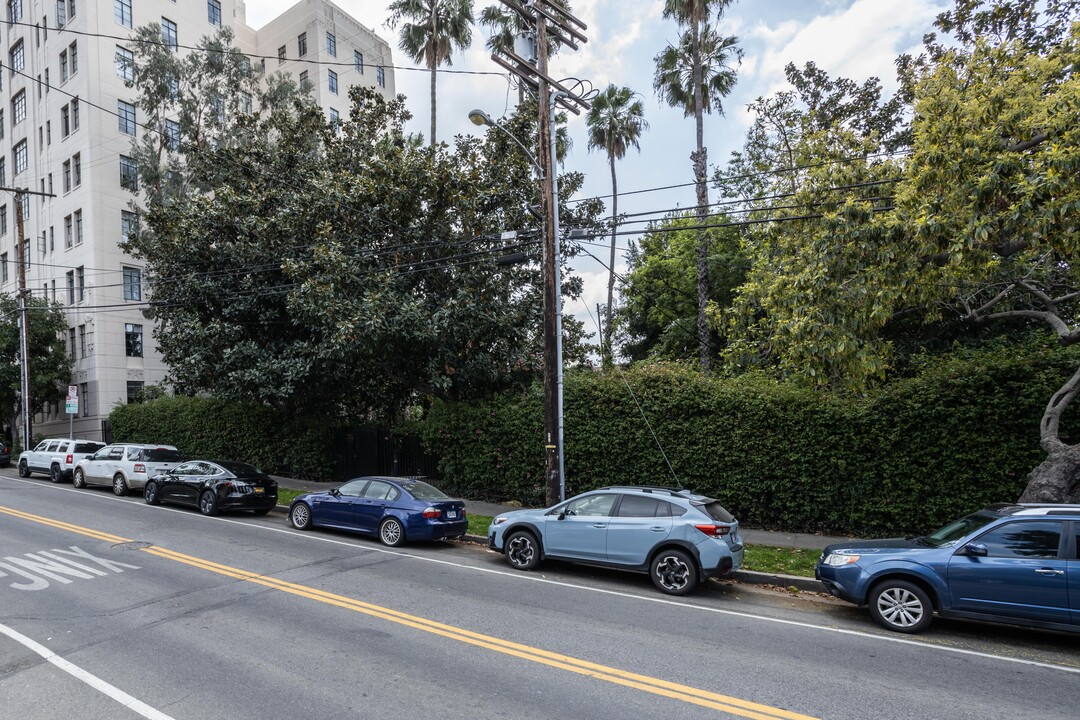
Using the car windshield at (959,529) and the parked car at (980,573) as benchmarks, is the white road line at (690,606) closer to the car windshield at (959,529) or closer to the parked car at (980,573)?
the parked car at (980,573)

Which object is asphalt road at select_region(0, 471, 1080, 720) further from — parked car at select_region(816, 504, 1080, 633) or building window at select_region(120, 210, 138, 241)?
building window at select_region(120, 210, 138, 241)

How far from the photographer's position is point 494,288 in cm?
1712

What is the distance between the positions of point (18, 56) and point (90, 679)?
5062cm

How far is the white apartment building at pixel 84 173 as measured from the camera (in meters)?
33.6

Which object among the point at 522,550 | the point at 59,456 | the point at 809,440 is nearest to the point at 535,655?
the point at 522,550

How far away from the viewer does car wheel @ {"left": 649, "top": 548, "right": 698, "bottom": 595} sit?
29.5ft

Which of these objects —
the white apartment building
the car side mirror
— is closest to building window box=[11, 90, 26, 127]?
the white apartment building

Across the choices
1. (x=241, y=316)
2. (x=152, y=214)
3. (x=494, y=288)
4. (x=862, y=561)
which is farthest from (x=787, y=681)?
(x=152, y=214)

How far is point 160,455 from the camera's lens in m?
19.1

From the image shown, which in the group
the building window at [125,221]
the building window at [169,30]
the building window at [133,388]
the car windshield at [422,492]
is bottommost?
the car windshield at [422,492]

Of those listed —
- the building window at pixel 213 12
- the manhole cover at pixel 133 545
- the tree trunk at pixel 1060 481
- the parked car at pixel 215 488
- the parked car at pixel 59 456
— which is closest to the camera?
the tree trunk at pixel 1060 481

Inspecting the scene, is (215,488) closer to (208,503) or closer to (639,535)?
(208,503)

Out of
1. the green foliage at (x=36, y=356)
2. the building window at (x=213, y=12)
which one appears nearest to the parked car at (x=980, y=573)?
the green foliage at (x=36, y=356)

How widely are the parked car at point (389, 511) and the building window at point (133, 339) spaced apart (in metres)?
28.0
